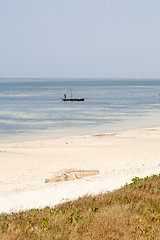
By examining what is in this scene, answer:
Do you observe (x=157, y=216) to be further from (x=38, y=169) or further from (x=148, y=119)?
(x=148, y=119)

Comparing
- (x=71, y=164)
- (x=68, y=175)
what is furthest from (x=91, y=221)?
(x=71, y=164)

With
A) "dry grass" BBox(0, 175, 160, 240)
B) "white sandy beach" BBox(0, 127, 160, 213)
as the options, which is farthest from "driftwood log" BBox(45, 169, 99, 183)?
"dry grass" BBox(0, 175, 160, 240)

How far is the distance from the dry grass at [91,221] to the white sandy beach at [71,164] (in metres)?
1.47

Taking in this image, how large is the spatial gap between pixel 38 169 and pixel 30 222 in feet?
36.6

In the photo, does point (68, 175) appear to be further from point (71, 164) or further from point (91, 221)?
point (91, 221)

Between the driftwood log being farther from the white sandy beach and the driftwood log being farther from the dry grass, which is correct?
the dry grass

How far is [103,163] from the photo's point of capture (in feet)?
65.9

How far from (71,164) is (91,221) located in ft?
41.3

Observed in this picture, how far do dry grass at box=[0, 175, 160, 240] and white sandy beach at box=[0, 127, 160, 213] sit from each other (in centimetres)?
147

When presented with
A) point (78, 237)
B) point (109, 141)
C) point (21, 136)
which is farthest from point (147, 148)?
point (78, 237)

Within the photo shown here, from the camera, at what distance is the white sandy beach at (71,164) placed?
11938 mm

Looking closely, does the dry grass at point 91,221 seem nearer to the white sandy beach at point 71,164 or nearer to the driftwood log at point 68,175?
the white sandy beach at point 71,164

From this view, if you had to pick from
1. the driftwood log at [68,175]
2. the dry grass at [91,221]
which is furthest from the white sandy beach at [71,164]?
the dry grass at [91,221]

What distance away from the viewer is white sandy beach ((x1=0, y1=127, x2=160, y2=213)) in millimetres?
11938
